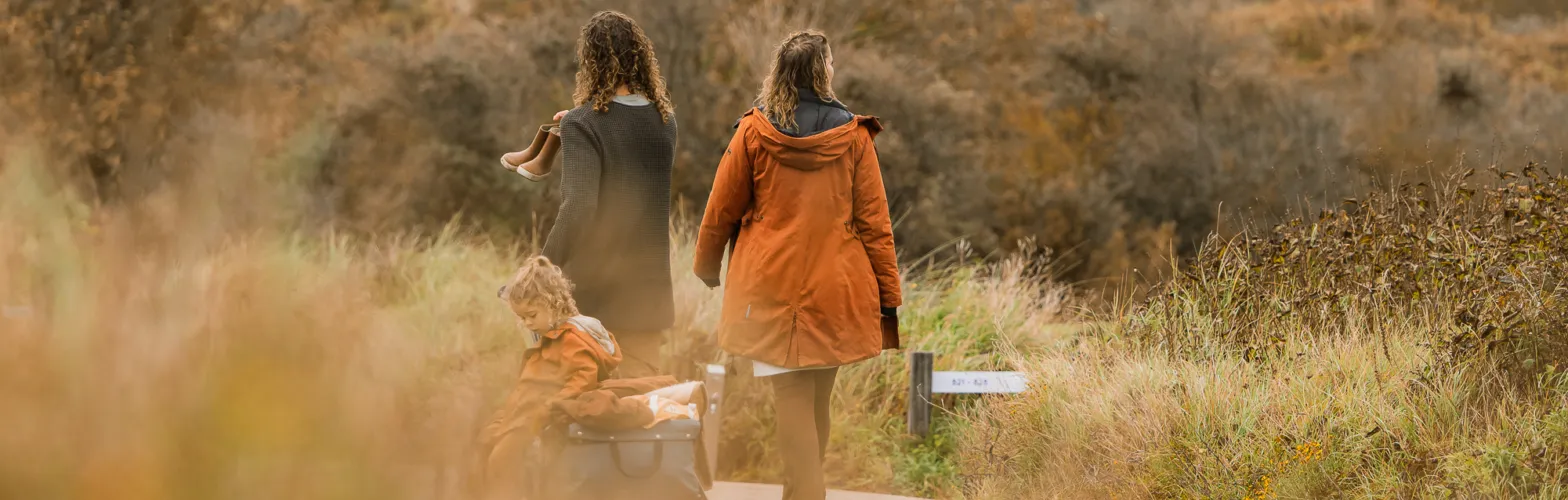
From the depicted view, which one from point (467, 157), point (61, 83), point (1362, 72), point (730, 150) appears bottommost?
point (1362, 72)

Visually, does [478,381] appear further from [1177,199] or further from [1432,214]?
[1177,199]

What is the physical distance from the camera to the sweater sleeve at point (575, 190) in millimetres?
5223

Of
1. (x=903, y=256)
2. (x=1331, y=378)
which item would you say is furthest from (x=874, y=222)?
(x=903, y=256)

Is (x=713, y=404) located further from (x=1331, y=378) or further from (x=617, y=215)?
(x=1331, y=378)

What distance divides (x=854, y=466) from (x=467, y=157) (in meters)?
8.67

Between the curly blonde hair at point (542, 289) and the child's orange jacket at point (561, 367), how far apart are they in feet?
0.20

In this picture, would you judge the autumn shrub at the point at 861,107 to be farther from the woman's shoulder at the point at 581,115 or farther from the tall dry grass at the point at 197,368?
the tall dry grass at the point at 197,368

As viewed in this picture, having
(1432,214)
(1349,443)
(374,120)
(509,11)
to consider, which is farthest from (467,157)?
(1349,443)

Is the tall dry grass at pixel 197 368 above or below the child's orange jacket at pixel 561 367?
above

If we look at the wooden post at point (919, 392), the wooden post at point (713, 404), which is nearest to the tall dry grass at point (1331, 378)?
the wooden post at point (919, 392)

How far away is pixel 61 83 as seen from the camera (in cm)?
1395

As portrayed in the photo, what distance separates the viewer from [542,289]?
4.62 m

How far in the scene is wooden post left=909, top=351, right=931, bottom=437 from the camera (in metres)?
7.57

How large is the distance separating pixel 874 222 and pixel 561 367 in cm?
125
